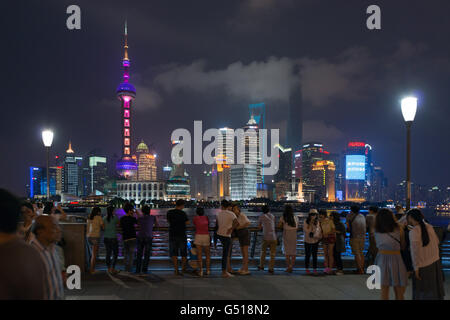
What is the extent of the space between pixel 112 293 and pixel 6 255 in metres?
5.74

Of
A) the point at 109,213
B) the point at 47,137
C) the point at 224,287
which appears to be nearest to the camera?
the point at 224,287

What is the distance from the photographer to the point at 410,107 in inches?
425

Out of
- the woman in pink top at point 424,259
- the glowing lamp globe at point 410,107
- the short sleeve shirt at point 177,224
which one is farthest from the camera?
the glowing lamp globe at point 410,107

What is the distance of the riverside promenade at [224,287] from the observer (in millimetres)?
7609

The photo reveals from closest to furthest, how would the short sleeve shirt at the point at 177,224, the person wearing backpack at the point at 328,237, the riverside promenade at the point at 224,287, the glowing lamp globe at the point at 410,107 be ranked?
the riverside promenade at the point at 224,287, the short sleeve shirt at the point at 177,224, the person wearing backpack at the point at 328,237, the glowing lamp globe at the point at 410,107

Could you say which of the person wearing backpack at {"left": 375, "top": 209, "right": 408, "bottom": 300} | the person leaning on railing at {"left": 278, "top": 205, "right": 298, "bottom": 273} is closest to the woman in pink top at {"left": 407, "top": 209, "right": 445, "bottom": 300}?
the person wearing backpack at {"left": 375, "top": 209, "right": 408, "bottom": 300}

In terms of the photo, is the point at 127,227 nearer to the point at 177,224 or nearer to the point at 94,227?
the point at 94,227

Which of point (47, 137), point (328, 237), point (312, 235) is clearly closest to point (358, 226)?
point (328, 237)

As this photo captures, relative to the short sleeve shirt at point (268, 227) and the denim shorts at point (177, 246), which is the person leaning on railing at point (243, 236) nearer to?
the short sleeve shirt at point (268, 227)

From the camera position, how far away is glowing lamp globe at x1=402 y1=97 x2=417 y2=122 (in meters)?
10.8

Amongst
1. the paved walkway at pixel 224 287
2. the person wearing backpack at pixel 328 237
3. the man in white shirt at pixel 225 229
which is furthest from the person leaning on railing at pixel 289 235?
the man in white shirt at pixel 225 229
